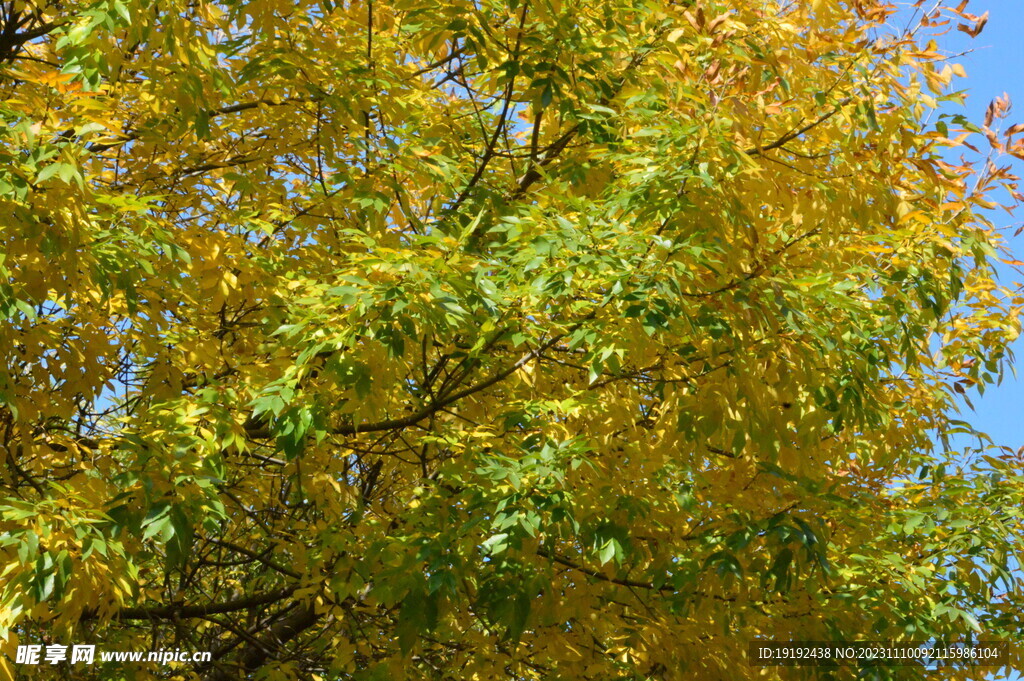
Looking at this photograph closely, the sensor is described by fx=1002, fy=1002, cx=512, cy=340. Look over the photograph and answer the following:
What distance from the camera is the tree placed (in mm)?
3562

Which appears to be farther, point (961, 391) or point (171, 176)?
point (961, 391)

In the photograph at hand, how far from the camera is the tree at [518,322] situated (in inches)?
140

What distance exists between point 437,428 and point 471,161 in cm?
144

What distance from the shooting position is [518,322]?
3.96 meters

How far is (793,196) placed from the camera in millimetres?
4051

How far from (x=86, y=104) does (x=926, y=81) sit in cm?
308

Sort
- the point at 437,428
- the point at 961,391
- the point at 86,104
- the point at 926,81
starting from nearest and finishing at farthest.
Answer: the point at 86,104
the point at 926,81
the point at 437,428
the point at 961,391

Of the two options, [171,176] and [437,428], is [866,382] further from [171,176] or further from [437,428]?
[171,176]

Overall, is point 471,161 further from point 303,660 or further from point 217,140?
point 303,660

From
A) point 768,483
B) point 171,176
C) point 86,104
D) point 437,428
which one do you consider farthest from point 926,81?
point 171,176

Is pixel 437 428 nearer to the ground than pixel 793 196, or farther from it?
nearer to the ground

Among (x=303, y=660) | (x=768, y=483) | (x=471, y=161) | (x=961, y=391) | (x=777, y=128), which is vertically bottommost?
(x=303, y=660)

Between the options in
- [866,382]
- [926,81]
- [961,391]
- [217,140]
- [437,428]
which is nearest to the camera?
[926,81]

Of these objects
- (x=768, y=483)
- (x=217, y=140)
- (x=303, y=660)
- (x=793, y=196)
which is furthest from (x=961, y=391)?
(x=217, y=140)
